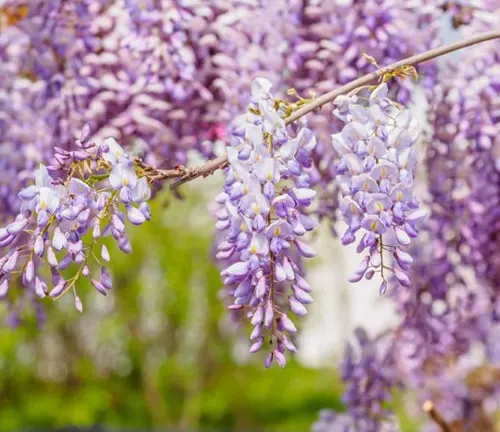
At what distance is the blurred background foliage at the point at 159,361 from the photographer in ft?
29.8

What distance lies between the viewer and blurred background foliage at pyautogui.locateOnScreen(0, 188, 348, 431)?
909 cm

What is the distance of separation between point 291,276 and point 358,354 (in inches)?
48.2

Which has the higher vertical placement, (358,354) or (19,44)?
(19,44)

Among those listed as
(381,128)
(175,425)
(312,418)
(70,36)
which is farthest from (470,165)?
(175,425)

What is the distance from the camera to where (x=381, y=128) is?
125 cm

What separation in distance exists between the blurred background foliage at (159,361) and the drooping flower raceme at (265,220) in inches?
300

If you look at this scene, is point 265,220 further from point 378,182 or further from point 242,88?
point 242,88

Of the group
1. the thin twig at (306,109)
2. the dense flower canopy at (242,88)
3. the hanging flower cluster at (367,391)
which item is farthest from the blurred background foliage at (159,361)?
the thin twig at (306,109)

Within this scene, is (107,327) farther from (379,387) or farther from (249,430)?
(379,387)

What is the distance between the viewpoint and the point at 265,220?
1206 mm

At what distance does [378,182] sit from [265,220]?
0.55ft

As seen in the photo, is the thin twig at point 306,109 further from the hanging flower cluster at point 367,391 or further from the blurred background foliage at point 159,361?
the blurred background foliage at point 159,361

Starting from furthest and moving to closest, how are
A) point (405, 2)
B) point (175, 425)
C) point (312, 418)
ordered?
point (175, 425) → point (312, 418) → point (405, 2)

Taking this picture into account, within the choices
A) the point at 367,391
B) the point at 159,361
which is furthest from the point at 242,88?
the point at 159,361
